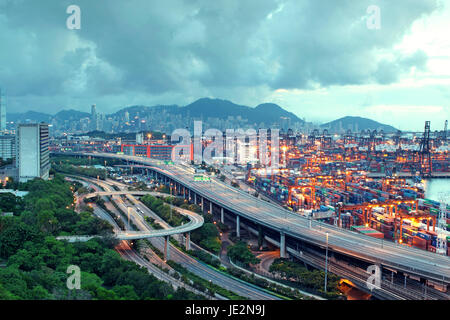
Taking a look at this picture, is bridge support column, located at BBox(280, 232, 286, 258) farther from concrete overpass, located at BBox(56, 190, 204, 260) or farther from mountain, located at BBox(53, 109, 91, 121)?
mountain, located at BBox(53, 109, 91, 121)

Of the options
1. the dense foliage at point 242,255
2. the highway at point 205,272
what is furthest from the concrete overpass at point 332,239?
the highway at point 205,272

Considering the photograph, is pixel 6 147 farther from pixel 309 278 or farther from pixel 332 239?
pixel 309 278

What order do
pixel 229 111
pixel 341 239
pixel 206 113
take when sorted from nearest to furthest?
pixel 341 239
pixel 206 113
pixel 229 111

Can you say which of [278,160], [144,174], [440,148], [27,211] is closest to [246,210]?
[27,211]

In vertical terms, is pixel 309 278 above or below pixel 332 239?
below

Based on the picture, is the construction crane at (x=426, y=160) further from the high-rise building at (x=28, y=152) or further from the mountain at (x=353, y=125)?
the mountain at (x=353, y=125)

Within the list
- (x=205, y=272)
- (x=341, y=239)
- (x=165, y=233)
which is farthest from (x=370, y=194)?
(x=205, y=272)
